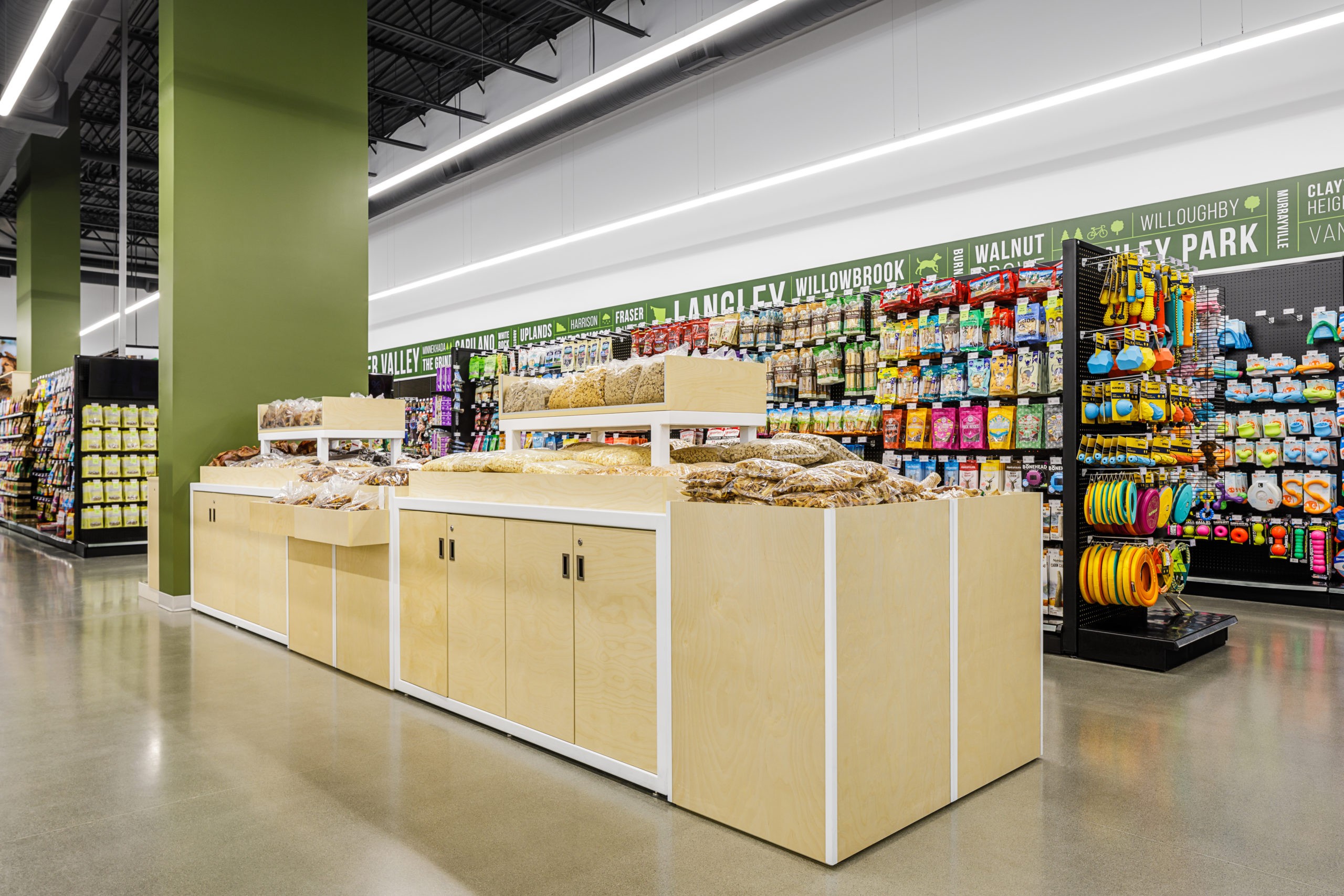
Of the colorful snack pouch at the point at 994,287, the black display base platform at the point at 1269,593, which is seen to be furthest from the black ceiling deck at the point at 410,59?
the black display base platform at the point at 1269,593

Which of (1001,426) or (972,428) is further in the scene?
(972,428)

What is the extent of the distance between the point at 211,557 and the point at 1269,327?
27.7 feet

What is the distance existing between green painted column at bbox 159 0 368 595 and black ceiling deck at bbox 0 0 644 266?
3.76m

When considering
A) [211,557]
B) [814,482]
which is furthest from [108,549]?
[814,482]

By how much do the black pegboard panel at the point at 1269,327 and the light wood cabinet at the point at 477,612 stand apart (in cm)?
625

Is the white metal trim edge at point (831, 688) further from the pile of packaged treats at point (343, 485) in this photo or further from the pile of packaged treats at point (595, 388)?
the pile of packaged treats at point (343, 485)

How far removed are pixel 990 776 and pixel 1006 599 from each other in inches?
25.0

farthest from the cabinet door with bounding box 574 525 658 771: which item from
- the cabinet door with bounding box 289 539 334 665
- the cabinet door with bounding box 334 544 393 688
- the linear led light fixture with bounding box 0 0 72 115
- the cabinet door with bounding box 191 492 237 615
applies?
the linear led light fixture with bounding box 0 0 72 115

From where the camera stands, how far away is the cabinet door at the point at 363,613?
4242mm

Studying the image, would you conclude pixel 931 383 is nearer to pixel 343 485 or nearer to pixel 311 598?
pixel 343 485

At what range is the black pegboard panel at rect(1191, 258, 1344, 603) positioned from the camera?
→ 21.5 feet

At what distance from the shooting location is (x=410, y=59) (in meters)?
12.4

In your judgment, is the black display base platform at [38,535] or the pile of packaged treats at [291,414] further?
the black display base platform at [38,535]

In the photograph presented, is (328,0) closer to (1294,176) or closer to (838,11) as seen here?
(838,11)
